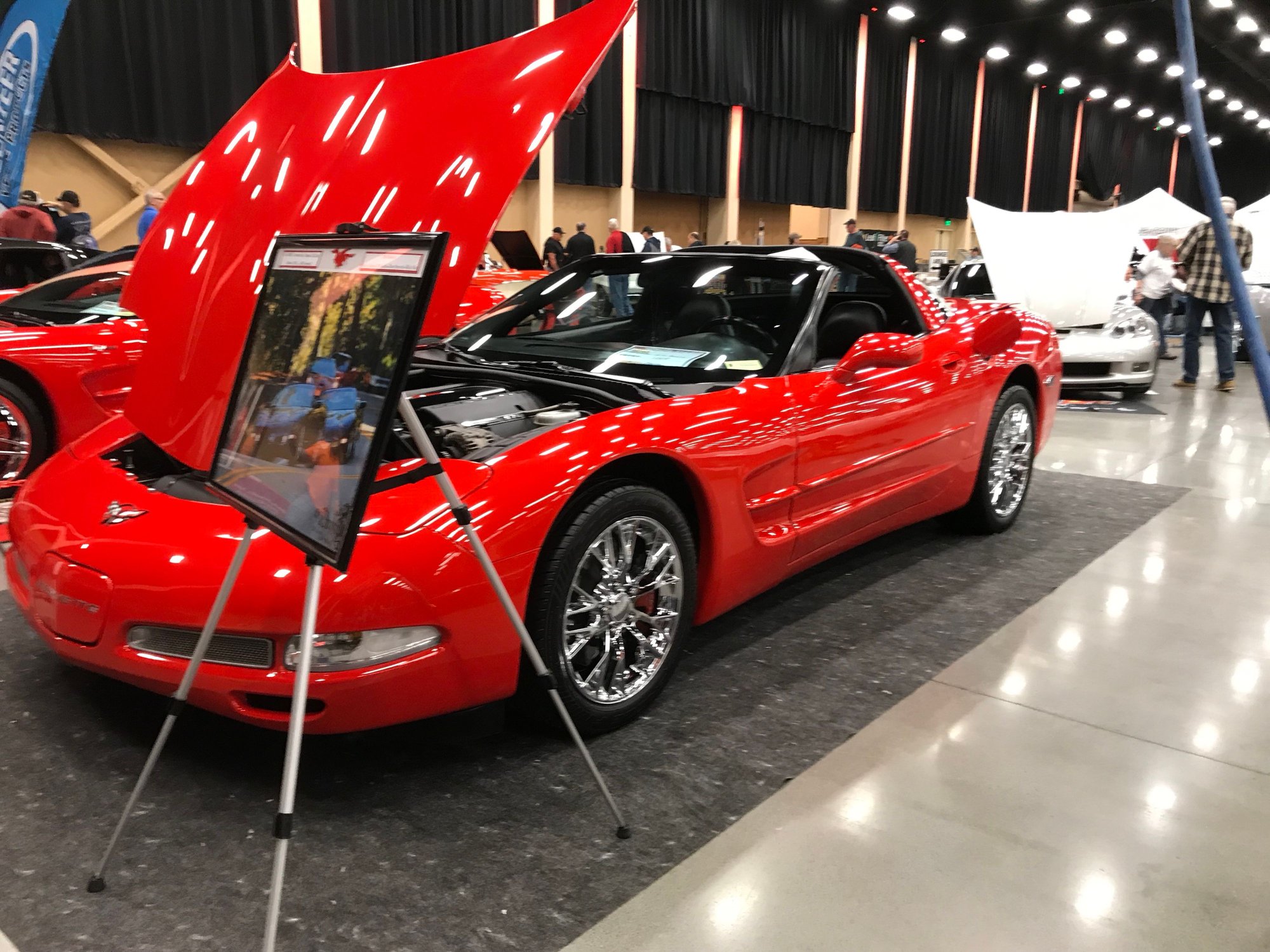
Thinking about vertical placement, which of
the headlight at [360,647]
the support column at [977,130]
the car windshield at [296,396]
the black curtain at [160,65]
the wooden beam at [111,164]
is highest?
the support column at [977,130]

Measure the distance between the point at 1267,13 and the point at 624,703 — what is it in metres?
18.0

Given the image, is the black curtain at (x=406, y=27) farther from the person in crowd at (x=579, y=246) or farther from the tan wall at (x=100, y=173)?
the person in crowd at (x=579, y=246)

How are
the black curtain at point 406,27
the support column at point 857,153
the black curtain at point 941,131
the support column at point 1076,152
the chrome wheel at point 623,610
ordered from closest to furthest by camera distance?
the chrome wheel at point 623,610
the black curtain at point 406,27
the support column at point 857,153
the black curtain at point 941,131
the support column at point 1076,152

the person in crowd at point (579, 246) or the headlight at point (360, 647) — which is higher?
the person in crowd at point (579, 246)

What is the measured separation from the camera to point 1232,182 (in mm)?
35906

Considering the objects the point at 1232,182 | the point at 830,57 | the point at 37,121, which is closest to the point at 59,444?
the point at 37,121

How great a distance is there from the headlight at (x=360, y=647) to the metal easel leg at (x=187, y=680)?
0.17 meters

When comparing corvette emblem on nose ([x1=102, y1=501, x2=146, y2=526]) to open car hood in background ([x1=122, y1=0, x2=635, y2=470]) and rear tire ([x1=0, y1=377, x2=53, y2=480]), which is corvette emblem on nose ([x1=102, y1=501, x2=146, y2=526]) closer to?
open car hood in background ([x1=122, y1=0, x2=635, y2=470])

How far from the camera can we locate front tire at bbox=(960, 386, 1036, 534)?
12.6 feet

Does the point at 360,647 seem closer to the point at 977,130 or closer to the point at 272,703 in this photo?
the point at 272,703

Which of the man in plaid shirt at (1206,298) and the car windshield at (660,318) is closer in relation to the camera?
the car windshield at (660,318)

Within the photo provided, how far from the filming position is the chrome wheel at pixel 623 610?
7.23 ft

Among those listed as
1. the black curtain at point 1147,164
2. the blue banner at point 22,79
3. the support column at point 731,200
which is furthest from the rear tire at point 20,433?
the black curtain at point 1147,164

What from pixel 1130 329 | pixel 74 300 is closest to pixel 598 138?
pixel 1130 329
